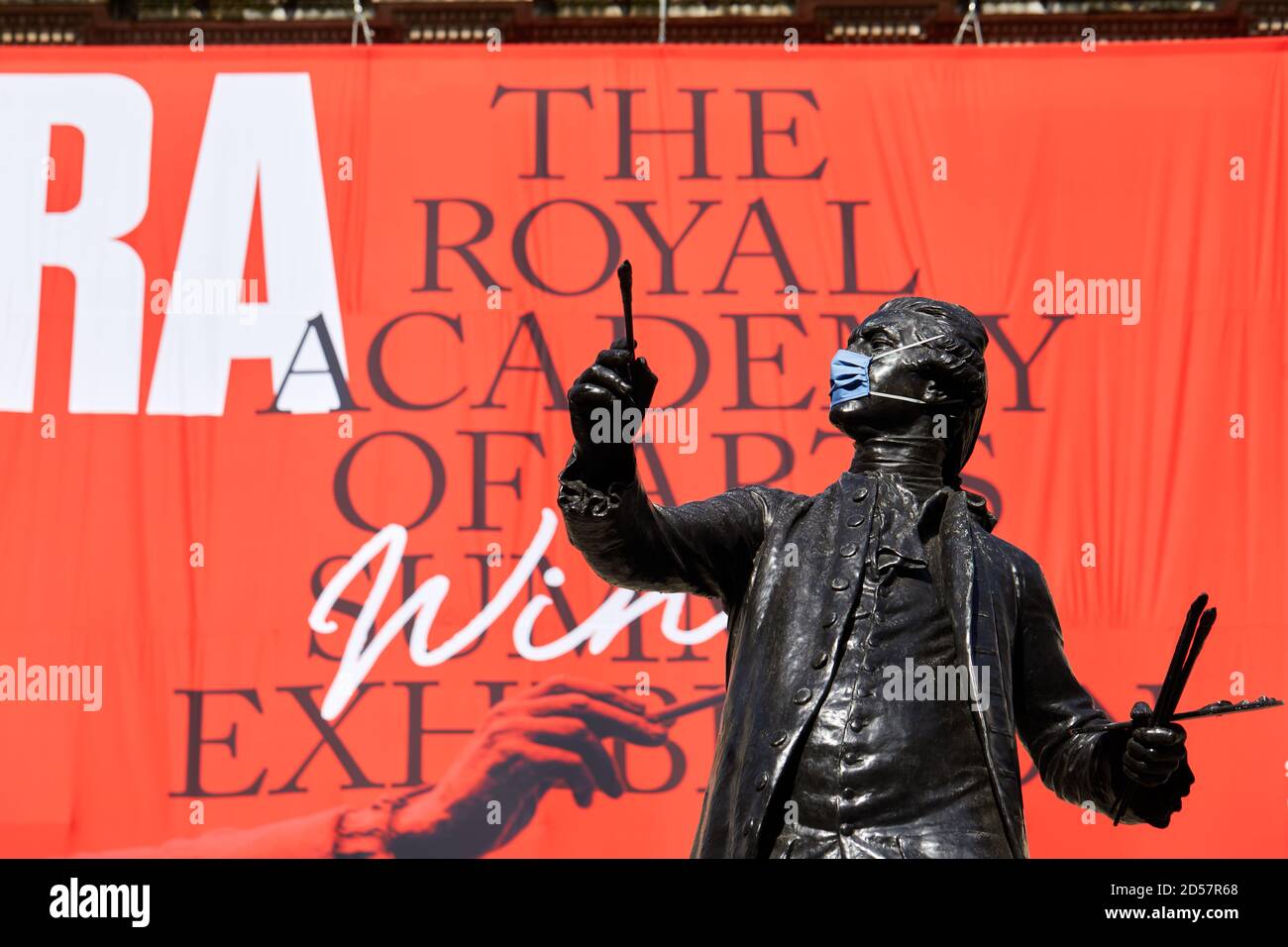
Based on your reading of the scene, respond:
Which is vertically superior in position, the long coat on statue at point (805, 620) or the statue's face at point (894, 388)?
the statue's face at point (894, 388)

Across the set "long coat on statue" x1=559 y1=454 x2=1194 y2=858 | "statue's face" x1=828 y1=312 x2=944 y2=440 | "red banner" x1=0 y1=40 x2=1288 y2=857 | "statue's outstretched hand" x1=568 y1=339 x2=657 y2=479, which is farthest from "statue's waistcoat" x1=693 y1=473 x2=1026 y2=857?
"red banner" x1=0 y1=40 x2=1288 y2=857

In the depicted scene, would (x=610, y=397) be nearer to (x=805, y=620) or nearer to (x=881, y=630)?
(x=805, y=620)

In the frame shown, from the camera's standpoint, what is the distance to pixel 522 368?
12.0 m

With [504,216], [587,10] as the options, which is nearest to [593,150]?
[504,216]

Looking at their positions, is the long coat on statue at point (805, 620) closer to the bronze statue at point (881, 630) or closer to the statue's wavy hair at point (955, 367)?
the bronze statue at point (881, 630)

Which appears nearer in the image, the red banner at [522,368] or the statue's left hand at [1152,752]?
the statue's left hand at [1152,752]

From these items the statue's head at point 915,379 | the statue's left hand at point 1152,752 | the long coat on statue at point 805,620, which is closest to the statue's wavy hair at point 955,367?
the statue's head at point 915,379

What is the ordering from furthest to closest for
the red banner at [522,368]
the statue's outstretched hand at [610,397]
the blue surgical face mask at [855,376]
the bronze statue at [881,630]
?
1. the red banner at [522,368]
2. the blue surgical face mask at [855,376]
3. the bronze statue at [881,630]
4. the statue's outstretched hand at [610,397]

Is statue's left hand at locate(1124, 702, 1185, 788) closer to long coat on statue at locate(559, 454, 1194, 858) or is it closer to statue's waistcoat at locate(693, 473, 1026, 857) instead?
long coat on statue at locate(559, 454, 1194, 858)

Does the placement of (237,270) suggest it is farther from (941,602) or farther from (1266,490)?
(941,602)

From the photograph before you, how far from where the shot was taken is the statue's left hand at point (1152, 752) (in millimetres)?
3955

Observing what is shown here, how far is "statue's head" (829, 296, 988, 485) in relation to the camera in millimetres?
4488

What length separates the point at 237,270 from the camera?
12.2m

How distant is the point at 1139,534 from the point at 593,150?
360cm
